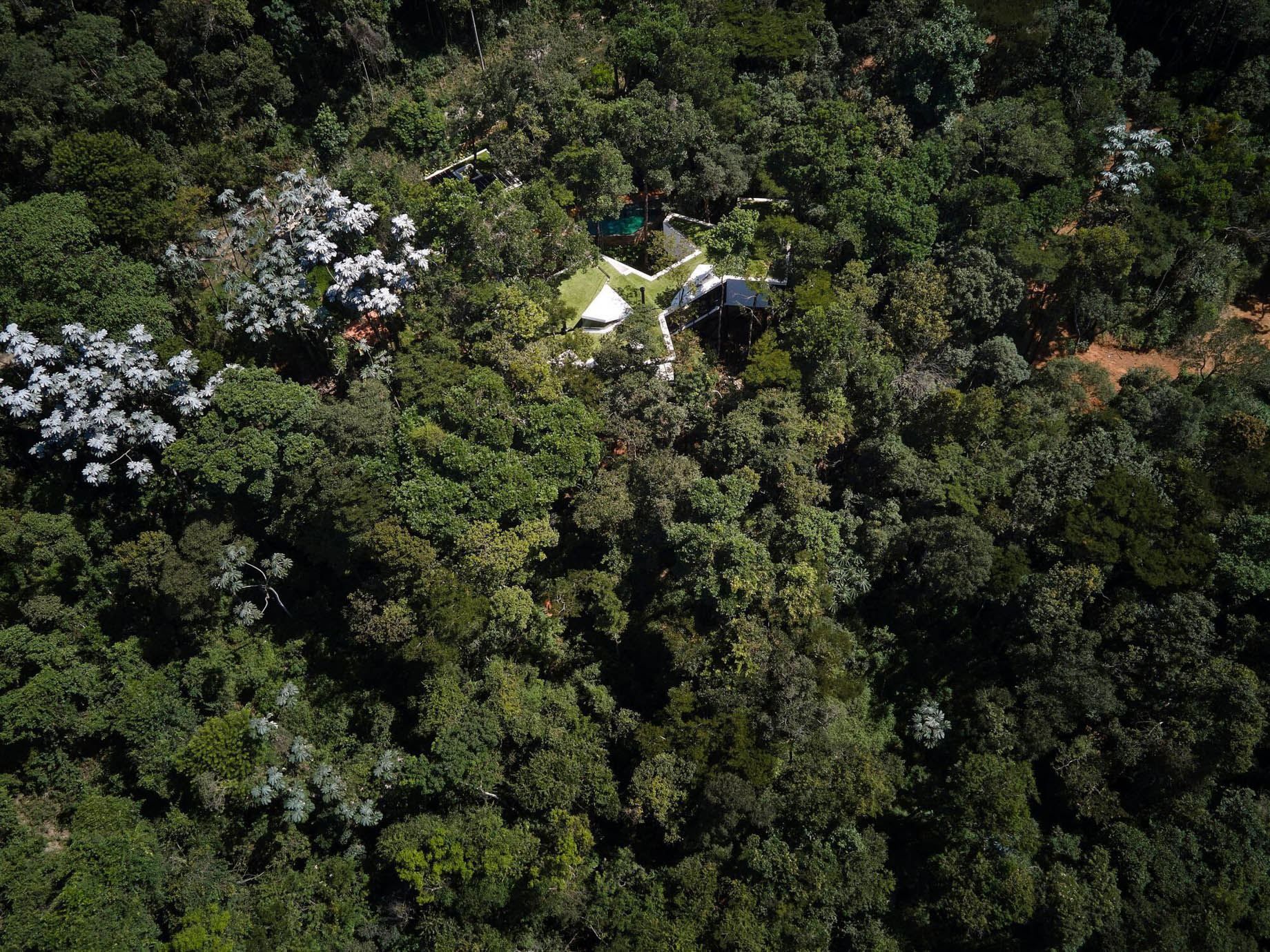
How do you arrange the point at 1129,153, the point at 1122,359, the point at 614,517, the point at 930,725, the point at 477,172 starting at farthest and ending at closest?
the point at 1122,359, the point at 477,172, the point at 1129,153, the point at 930,725, the point at 614,517

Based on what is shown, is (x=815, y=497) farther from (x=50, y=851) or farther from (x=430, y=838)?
(x=50, y=851)

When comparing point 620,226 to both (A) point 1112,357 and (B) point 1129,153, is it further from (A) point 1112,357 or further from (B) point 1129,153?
(A) point 1112,357

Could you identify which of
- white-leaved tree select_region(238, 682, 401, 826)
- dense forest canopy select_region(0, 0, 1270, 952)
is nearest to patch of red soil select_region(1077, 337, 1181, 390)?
dense forest canopy select_region(0, 0, 1270, 952)

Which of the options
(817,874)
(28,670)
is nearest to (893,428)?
(817,874)

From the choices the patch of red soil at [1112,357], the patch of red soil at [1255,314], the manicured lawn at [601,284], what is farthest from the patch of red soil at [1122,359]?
the manicured lawn at [601,284]

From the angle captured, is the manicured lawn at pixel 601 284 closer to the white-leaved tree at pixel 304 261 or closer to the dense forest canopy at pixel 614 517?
the dense forest canopy at pixel 614 517

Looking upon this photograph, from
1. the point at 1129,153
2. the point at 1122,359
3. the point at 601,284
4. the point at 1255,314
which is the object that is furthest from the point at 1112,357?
the point at 601,284

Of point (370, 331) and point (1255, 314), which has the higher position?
point (370, 331)

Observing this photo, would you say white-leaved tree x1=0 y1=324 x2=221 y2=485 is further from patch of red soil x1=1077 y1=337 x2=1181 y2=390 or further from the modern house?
patch of red soil x1=1077 y1=337 x2=1181 y2=390
